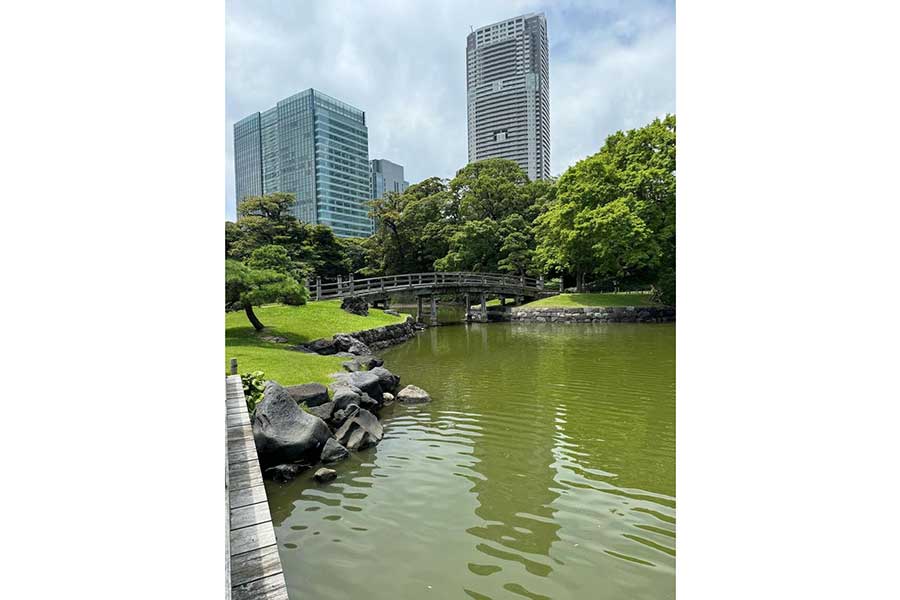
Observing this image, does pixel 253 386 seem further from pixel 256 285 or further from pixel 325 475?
pixel 256 285

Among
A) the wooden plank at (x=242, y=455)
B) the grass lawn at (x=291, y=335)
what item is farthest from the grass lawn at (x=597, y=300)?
the wooden plank at (x=242, y=455)

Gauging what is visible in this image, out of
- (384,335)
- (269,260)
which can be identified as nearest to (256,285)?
(269,260)

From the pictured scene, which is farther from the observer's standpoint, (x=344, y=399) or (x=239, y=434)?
(x=344, y=399)
